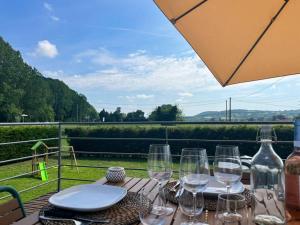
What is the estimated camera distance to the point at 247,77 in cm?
181

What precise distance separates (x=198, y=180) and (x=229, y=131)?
28.7 ft

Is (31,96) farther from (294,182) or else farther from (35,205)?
(294,182)

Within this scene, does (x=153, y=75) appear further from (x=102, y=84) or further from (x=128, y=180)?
(x=128, y=180)

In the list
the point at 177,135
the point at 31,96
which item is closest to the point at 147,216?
the point at 177,135

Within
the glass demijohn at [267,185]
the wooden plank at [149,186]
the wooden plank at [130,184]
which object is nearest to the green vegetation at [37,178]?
the wooden plank at [130,184]

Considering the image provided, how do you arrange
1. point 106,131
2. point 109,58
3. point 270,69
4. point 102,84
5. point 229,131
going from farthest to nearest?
point 109,58 < point 102,84 < point 106,131 < point 229,131 < point 270,69

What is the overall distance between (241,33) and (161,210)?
1.05 metres

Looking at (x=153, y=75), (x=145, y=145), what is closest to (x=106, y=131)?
(x=145, y=145)

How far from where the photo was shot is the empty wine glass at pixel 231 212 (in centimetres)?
74

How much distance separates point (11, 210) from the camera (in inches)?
46.5

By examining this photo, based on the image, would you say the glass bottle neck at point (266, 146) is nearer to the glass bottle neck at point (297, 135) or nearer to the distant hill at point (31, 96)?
the glass bottle neck at point (297, 135)

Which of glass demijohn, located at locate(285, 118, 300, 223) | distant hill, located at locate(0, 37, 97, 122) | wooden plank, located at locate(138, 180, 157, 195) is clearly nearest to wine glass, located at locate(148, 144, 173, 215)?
wooden plank, located at locate(138, 180, 157, 195)

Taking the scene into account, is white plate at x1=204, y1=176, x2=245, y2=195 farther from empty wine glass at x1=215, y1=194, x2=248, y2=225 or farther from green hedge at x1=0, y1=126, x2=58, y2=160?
green hedge at x1=0, y1=126, x2=58, y2=160

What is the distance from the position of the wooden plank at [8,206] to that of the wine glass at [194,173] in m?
0.71
